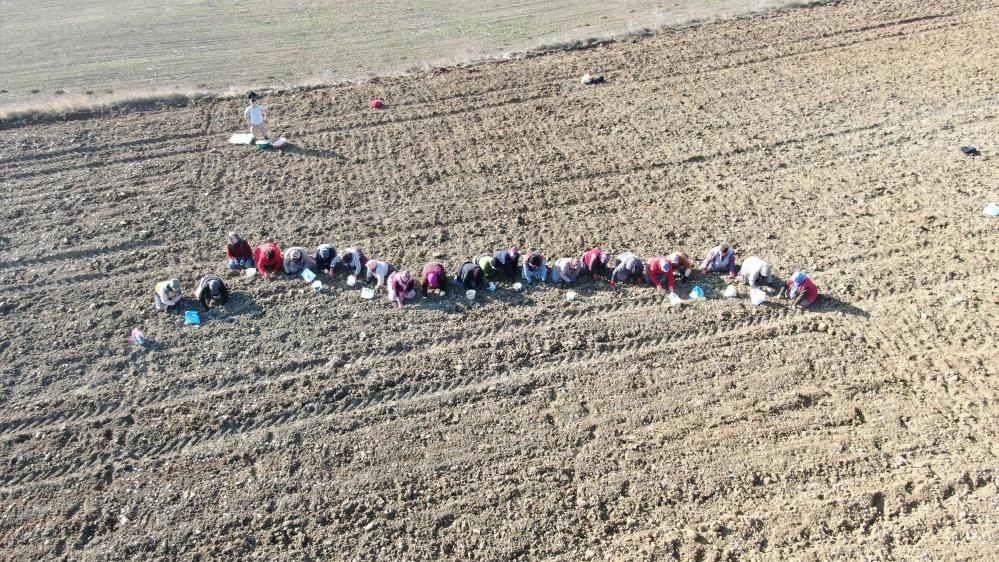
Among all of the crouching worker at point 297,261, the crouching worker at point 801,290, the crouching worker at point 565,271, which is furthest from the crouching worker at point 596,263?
the crouching worker at point 297,261

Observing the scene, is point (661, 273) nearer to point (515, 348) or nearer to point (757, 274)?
point (757, 274)

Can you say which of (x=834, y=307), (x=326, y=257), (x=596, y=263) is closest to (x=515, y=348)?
(x=596, y=263)

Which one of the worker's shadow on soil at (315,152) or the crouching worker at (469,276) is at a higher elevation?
the worker's shadow on soil at (315,152)

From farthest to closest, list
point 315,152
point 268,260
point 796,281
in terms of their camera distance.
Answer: point 315,152, point 268,260, point 796,281

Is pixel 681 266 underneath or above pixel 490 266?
underneath

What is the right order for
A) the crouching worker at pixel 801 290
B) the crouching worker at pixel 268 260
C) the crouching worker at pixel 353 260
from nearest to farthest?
1. the crouching worker at pixel 801 290
2. the crouching worker at pixel 353 260
3. the crouching worker at pixel 268 260

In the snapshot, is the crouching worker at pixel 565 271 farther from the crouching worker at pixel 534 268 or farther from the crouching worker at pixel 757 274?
the crouching worker at pixel 757 274

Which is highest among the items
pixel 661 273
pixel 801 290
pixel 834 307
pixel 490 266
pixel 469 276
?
pixel 490 266
